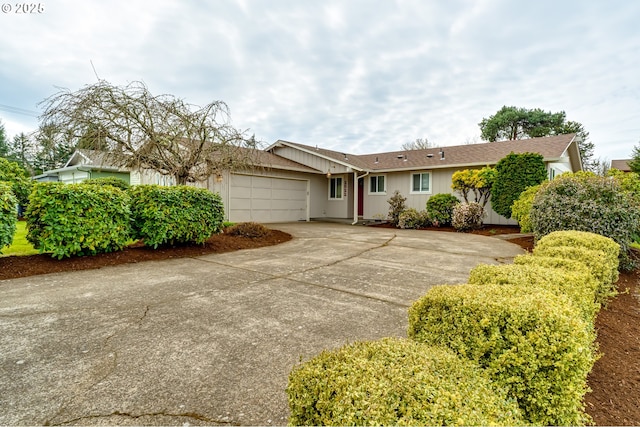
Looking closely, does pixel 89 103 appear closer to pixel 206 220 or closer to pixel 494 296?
pixel 206 220

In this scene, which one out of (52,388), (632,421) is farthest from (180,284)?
(632,421)

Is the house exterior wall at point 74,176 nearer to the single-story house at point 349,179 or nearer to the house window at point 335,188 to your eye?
the single-story house at point 349,179

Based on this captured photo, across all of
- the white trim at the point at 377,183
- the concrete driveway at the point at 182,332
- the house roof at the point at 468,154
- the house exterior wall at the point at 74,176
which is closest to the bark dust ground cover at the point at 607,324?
the concrete driveway at the point at 182,332

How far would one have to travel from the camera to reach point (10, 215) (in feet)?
16.6

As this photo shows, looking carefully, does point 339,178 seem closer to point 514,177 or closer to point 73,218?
point 514,177

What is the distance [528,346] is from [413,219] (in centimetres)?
1202

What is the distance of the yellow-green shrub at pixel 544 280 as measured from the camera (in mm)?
2184

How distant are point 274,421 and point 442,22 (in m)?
9.75

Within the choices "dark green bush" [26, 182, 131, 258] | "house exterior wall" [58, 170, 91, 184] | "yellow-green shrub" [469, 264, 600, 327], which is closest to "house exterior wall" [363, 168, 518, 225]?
"yellow-green shrub" [469, 264, 600, 327]

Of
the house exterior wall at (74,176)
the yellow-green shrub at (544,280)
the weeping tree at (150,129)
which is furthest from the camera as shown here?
the house exterior wall at (74,176)

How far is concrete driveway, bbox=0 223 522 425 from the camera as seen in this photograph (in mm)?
1825

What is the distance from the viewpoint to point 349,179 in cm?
1695

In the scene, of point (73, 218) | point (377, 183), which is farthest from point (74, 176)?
point (377, 183)

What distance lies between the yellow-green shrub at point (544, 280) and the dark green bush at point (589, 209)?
4.26 m
